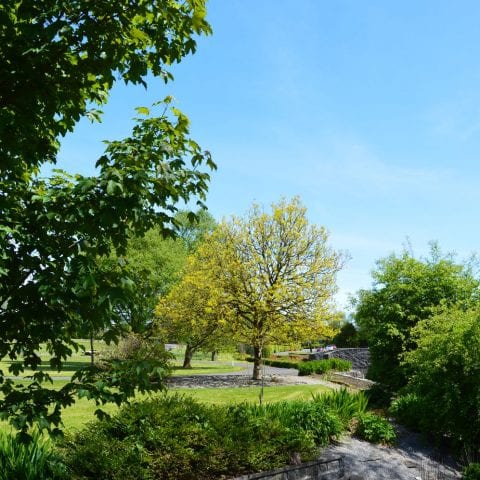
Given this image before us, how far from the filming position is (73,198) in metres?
4.14

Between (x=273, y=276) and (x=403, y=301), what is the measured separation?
7967 mm

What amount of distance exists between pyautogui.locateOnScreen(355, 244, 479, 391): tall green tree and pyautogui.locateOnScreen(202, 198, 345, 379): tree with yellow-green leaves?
573 cm

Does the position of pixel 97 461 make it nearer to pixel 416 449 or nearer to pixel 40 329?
pixel 40 329

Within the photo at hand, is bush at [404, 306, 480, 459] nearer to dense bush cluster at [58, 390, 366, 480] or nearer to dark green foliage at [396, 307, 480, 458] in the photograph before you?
dark green foliage at [396, 307, 480, 458]

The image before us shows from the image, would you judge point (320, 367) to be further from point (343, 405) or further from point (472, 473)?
point (472, 473)

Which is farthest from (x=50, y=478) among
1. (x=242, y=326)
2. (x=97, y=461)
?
(x=242, y=326)

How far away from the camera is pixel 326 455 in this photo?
888 cm

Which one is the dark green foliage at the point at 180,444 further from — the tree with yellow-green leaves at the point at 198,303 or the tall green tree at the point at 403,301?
the tree with yellow-green leaves at the point at 198,303

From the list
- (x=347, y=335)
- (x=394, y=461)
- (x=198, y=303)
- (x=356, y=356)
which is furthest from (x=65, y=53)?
(x=347, y=335)

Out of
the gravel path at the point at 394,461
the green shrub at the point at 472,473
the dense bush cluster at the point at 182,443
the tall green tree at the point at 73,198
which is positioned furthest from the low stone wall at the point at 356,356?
the tall green tree at the point at 73,198

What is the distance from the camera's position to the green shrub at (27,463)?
532cm

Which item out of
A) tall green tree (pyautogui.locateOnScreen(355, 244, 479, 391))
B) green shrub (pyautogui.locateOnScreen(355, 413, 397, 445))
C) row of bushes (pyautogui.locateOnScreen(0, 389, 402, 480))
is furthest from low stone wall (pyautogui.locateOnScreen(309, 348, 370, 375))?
row of bushes (pyautogui.locateOnScreen(0, 389, 402, 480))

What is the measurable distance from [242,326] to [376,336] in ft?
27.0

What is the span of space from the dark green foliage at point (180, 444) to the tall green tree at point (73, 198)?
2042 mm
